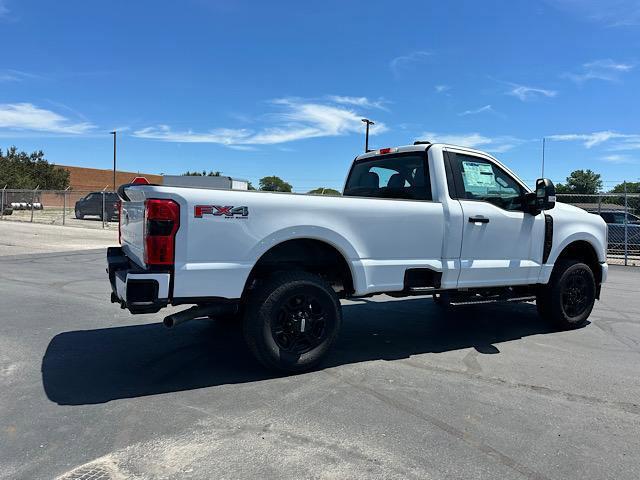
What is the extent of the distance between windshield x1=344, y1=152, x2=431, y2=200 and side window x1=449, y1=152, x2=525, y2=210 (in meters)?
0.36

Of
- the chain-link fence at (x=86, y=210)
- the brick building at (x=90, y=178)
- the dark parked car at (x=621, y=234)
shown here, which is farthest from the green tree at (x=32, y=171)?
the dark parked car at (x=621, y=234)

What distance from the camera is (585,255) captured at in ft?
22.3

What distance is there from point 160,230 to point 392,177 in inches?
118

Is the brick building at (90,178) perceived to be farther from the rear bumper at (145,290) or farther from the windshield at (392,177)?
the rear bumper at (145,290)

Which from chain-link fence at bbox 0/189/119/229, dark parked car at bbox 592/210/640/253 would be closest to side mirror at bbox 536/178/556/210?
dark parked car at bbox 592/210/640/253


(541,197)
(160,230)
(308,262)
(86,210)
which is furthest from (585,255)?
(86,210)

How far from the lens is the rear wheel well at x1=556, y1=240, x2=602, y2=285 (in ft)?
21.7

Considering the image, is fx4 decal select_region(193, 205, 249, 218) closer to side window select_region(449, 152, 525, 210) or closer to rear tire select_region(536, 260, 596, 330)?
side window select_region(449, 152, 525, 210)

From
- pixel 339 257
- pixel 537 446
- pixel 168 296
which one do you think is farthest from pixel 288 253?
pixel 537 446

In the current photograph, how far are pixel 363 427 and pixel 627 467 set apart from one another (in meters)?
1.61

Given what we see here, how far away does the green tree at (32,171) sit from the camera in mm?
54306

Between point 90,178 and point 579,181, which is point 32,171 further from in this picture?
point 579,181

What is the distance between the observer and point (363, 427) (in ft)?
11.4

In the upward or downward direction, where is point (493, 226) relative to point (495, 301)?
upward
